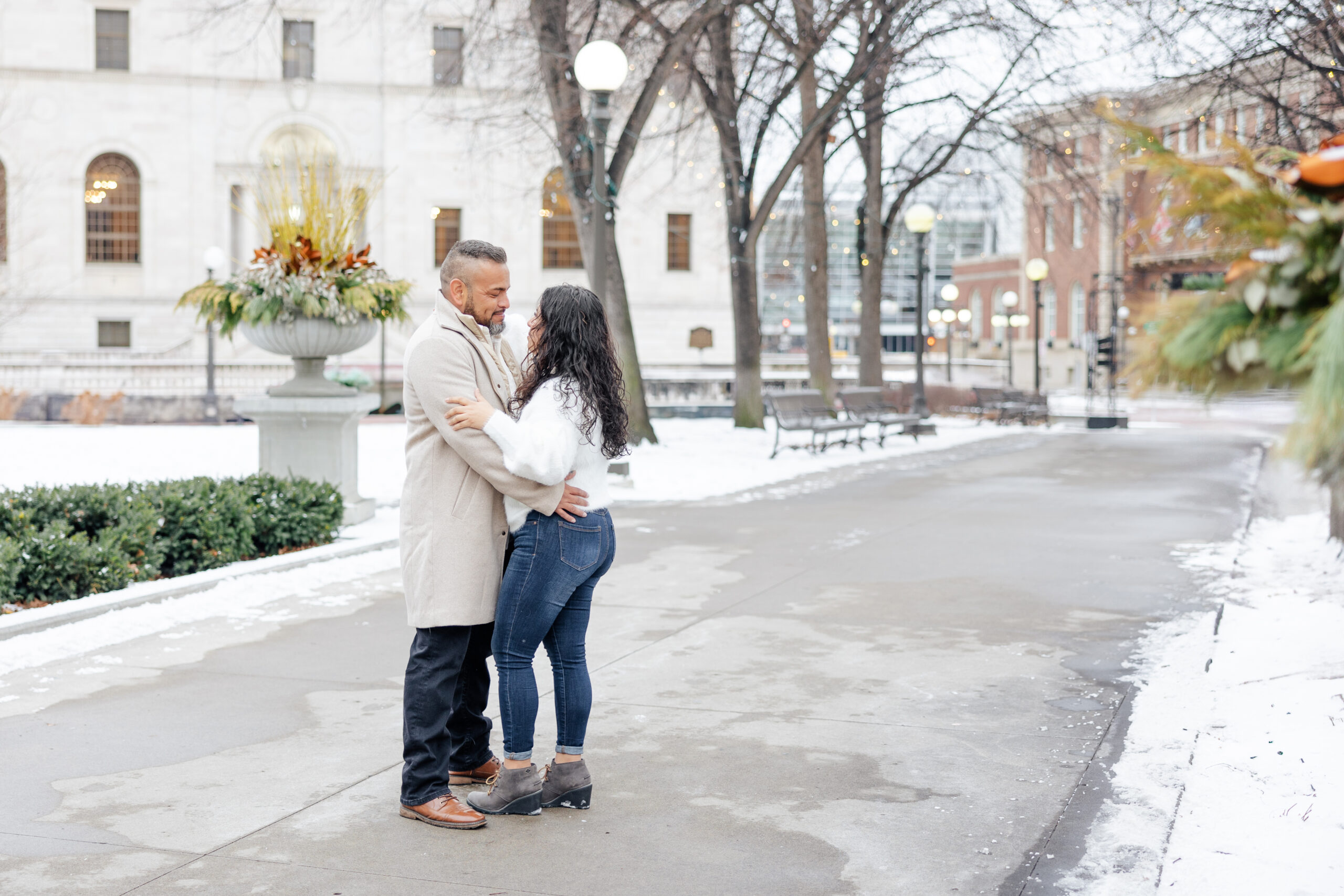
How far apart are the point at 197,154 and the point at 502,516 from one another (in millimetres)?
46128

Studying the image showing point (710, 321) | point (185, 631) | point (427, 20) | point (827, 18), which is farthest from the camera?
point (710, 321)

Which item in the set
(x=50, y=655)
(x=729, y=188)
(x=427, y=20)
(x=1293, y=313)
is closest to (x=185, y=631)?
(x=50, y=655)

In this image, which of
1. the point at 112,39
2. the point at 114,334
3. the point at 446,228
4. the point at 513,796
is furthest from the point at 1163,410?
the point at 513,796

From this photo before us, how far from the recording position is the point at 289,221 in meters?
11.2

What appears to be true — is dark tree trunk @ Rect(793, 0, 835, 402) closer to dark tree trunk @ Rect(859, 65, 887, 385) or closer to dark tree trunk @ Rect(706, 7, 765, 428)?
dark tree trunk @ Rect(706, 7, 765, 428)

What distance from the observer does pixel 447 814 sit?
4.50 meters

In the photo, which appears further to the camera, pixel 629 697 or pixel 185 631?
pixel 185 631

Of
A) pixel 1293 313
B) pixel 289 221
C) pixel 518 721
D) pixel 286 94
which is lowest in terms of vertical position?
pixel 518 721

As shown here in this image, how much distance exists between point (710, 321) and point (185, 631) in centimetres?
4336

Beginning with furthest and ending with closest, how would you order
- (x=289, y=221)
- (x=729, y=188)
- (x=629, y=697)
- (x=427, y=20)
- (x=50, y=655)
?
(x=427, y=20)
(x=729, y=188)
(x=289, y=221)
(x=50, y=655)
(x=629, y=697)

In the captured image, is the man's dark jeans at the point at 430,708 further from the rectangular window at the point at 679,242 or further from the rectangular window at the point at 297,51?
the rectangular window at the point at 679,242

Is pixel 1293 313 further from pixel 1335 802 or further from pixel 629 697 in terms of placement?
pixel 629 697

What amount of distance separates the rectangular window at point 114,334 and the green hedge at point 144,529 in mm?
38822

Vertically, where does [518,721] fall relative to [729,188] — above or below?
below
